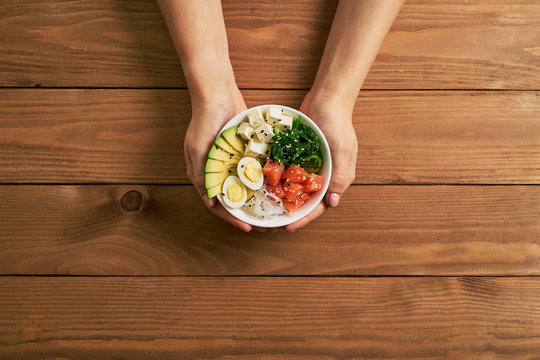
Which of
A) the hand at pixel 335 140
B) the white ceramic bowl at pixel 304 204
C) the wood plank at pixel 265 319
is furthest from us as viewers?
the wood plank at pixel 265 319

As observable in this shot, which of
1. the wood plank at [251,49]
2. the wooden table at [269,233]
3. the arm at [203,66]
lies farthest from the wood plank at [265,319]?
the wood plank at [251,49]

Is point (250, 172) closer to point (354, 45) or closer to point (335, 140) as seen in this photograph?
point (335, 140)

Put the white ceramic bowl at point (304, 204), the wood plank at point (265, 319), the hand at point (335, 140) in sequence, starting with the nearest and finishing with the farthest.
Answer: the white ceramic bowl at point (304, 204), the hand at point (335, 140), the wood plank at point (265, 319)

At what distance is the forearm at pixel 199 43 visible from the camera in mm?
1325

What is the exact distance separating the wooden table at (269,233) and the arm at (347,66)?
5.0 inches

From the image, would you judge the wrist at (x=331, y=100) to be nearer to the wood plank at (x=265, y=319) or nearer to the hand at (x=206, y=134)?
the hand at (x=206, y=134)

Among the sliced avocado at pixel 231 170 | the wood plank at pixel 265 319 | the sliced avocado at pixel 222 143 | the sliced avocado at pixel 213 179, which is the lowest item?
the wood plank at pixel 265 319

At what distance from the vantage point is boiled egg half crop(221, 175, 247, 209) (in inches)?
46.2

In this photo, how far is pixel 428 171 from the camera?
58.2 inches

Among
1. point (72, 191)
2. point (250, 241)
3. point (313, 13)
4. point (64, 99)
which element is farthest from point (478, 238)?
point (64, 99)

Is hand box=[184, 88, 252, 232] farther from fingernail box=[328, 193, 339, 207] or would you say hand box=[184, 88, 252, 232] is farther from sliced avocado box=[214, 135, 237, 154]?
fingernail box=[328, 193, 339, 207]

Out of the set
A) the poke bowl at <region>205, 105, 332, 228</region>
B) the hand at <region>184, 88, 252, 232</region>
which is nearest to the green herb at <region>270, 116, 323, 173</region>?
the poke bowl at <region>205, 105, 332, 228</region>

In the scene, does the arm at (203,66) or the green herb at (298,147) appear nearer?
the green herb at (298,147)

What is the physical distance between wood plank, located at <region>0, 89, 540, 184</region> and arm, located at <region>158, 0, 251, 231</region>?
0.15 m
